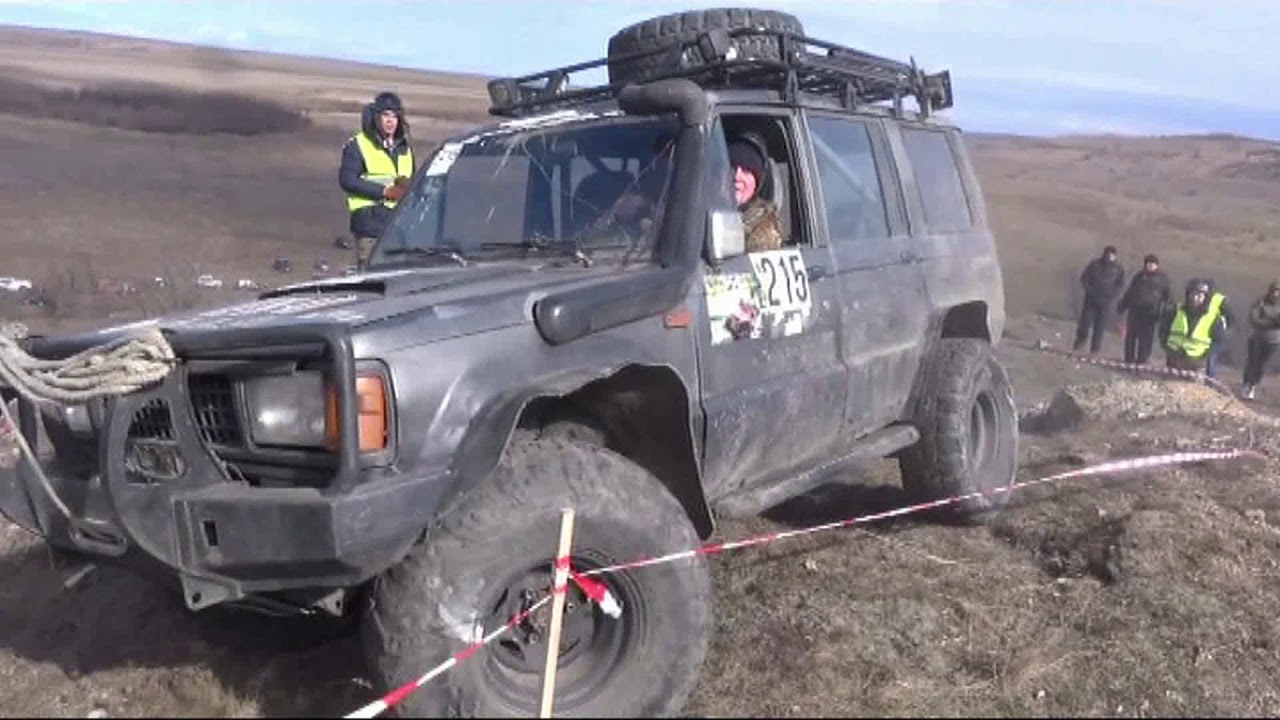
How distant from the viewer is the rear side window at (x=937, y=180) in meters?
6.65

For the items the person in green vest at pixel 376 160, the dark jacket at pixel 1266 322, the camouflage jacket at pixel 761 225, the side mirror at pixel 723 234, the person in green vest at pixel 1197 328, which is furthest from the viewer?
the dark jacket at pixel 1266 322

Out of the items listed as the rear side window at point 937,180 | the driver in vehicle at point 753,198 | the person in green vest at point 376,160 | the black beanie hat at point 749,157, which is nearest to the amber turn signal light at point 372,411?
the driver in vehicle at point 753,198

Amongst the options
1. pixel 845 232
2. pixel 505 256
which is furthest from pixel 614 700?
pixel 845 232

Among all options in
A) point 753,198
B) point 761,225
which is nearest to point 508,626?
point 761,225

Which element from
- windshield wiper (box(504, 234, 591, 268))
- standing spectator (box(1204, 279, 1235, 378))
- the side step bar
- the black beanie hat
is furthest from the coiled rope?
standing spectator (box(1204, 279, 1235, 378))

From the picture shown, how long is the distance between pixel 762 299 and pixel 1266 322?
12.7 meters

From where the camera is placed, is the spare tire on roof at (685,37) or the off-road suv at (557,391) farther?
the spare tire on roof at (685,37)

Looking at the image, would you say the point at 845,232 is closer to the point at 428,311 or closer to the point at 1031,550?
the point at 1031,550

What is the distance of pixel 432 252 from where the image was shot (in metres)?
5.09

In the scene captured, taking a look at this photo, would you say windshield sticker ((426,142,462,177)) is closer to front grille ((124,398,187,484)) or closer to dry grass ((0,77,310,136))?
front grille ((124,398,187,484))

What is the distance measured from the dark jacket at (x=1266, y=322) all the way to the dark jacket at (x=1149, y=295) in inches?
42.4

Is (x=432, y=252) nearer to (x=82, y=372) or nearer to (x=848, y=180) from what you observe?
(x=82, y=372)

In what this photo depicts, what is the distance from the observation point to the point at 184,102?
31516 millimetres

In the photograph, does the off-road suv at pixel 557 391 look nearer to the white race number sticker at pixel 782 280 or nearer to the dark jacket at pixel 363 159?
the white race number sticker at pixel 782 280
